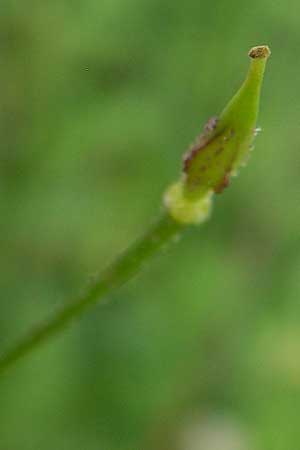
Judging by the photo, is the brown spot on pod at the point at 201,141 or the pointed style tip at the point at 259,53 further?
the brown spot on pod at the point at 201,141

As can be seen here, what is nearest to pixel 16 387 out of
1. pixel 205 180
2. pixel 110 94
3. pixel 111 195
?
pixel 111 195

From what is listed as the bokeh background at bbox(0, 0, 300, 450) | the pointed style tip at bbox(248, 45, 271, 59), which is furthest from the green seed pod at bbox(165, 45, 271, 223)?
the bokeh background at bbox(0, 0, 300, 450)

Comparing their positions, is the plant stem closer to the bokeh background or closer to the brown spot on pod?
the brown spot on pod

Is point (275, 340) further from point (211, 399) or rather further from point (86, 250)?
point (86, 250)

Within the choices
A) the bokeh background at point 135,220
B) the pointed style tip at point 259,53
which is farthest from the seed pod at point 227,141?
the bokeh background at point 135,220

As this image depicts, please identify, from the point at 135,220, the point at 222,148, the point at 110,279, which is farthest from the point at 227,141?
the point at 135,220

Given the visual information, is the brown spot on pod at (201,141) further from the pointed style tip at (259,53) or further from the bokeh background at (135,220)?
the bokeh background at (135,220)

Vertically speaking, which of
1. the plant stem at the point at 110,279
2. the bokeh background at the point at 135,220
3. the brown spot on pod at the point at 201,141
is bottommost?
the brown spot on pod at the point at 201,141
